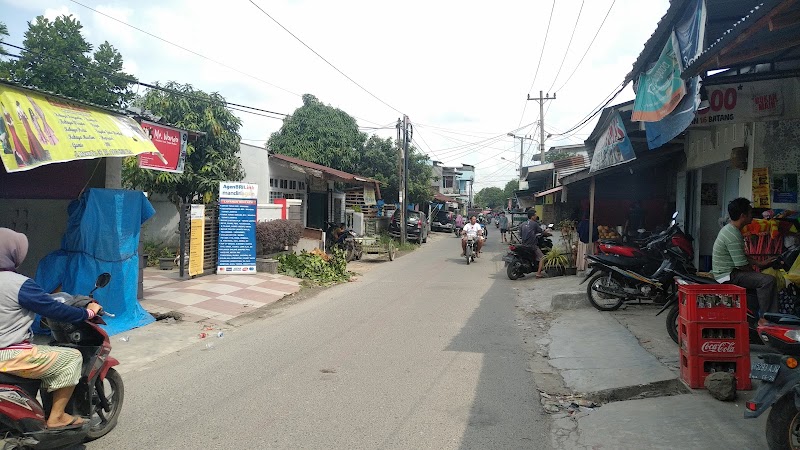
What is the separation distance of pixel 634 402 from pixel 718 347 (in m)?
0.91

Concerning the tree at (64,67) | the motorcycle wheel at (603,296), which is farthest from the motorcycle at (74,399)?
the tree at (64,67)

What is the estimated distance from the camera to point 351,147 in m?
28.2

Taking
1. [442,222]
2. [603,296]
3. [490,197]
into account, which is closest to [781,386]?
[603,296]

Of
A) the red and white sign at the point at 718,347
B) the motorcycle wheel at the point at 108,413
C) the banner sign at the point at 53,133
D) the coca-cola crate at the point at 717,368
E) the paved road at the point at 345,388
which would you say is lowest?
the paved road at the point at 345,388

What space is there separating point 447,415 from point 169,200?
577 inches

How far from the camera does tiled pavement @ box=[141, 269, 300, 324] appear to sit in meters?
9.37

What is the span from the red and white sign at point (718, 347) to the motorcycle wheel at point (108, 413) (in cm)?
512

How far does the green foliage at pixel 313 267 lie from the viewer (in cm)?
1389

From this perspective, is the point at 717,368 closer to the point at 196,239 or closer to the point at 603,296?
the point at 603,296

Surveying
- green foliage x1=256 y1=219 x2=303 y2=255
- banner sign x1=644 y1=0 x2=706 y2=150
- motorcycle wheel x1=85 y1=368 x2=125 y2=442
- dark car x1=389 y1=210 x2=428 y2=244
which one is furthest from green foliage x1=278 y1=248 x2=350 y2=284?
dark car x1=389 y1=210 x2=428 y2=244

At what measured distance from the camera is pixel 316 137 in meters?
27.0

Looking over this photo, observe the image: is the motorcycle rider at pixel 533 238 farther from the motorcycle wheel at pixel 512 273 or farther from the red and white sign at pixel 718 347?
the red and white sign at pixel 718 347

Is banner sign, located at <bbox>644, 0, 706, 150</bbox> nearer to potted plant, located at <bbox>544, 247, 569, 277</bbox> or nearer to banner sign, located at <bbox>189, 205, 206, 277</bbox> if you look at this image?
potted plant, located at <bbox>544, 247, 569, 277</bbox>

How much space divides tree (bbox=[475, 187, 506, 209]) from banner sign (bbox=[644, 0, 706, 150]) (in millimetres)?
102133
